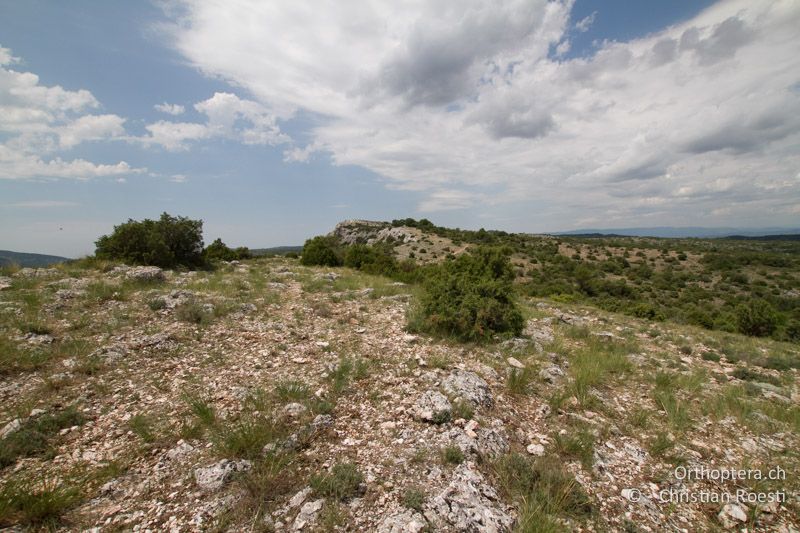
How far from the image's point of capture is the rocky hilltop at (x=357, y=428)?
3.38 metres

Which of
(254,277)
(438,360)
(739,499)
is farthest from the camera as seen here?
(254,277)

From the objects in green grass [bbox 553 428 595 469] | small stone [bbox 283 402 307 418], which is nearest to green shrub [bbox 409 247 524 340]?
green grass [bbox 553 428 595 469]

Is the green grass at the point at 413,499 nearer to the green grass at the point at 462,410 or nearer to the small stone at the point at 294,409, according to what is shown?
the green grass at the point at 462,410

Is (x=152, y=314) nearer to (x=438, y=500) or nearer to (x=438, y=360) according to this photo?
(x=438, y=360)

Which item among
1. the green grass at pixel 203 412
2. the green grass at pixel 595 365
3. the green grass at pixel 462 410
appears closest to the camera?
the green grass at pixel 203 412

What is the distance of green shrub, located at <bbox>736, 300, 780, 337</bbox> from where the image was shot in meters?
15.4

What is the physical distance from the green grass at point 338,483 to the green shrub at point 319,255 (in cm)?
2129

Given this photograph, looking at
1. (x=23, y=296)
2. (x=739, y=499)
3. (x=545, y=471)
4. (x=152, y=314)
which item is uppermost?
(x=23, y=296)

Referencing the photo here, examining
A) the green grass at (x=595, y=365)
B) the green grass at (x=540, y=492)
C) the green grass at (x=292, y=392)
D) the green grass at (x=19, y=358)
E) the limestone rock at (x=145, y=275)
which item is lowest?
the green grass at (x=595, y=365)

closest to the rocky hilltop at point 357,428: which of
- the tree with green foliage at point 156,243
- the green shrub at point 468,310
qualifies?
the green shrub at point 468,310

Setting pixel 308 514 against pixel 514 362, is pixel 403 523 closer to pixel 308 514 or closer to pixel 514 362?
pixel 308 514

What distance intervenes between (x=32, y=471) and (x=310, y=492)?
3.26m

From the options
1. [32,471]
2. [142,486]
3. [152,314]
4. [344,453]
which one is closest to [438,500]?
[344,453]

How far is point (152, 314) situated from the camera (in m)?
8.64
